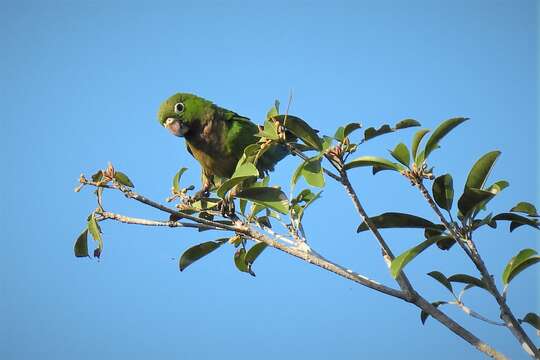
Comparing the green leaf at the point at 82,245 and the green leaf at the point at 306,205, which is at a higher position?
the green leaf at the point at 82,245

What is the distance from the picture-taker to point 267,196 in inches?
133

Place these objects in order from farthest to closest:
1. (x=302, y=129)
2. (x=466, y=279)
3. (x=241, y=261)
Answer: (x=241, y=261)
(x=466, y=279)
(x=302, y=129)

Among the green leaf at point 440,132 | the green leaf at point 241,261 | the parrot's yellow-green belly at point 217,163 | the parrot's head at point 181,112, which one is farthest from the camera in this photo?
the parrot's head at point 181,112

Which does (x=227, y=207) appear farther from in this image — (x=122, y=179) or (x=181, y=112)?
(x=181, y=112)

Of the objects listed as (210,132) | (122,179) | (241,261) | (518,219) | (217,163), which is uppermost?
(210,132)

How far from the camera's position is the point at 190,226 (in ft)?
10.8

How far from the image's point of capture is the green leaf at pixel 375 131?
3.16 meters

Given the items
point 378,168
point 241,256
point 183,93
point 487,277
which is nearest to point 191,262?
point 241,256

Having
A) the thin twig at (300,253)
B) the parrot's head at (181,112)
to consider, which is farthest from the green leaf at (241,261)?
the parrot's head at (181,112)

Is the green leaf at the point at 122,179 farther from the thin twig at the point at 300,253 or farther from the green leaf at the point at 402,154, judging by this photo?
the green leaf at the point at 402,154

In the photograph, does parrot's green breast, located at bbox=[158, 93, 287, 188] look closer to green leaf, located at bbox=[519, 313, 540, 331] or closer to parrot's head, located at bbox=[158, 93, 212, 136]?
parrot's head, located at bbox=[158, 93, 212, 136]

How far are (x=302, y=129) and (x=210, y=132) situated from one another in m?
3.45

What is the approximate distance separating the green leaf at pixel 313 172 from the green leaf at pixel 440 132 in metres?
0.57

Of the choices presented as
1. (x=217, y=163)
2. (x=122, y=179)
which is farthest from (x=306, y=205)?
(x=217, y=163)
